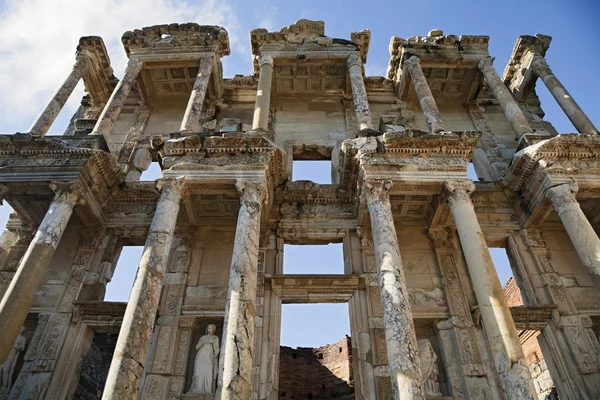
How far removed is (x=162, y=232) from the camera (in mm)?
9594

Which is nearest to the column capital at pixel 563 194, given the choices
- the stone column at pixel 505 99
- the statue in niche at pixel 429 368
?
the stone column at pixel 505 99

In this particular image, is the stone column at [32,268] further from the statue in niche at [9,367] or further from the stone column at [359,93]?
the stone column at [359,93]

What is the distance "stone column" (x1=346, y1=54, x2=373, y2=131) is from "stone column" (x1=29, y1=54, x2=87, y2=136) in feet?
32.0

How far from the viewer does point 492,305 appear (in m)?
8.52

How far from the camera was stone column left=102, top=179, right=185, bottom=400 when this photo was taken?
7.48m

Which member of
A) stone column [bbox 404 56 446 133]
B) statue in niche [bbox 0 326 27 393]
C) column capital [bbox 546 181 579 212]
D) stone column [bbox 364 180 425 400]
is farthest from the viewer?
stone column [bbox 404 56 446 133]

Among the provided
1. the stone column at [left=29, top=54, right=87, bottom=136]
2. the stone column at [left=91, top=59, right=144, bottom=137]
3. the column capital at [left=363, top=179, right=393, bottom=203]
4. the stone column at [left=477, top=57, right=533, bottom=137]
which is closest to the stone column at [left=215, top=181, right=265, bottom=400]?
the column capital at [left=363, top=179, right=393, bottom=203]

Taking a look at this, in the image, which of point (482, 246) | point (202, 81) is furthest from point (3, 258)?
point (482, 246)

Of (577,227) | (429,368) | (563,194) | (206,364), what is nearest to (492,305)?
(429,368)

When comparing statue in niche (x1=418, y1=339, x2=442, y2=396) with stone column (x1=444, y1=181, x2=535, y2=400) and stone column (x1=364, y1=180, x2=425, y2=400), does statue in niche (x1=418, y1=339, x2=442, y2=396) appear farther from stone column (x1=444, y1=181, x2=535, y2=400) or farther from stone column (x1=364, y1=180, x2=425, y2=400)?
stone column (x1=364, y1=180, x2=425, y2=400)

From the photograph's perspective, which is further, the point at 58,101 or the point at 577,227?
the point at 58,101

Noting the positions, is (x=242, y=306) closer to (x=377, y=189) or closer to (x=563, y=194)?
(x=377, y=189)

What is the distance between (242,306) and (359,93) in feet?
27.9

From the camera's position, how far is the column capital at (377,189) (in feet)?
34.0
